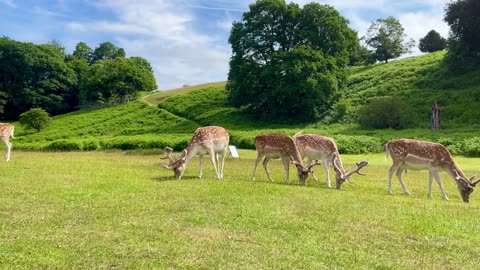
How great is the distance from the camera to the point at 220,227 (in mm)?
7688

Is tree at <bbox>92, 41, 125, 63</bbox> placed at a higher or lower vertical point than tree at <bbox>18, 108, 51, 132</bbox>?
higher

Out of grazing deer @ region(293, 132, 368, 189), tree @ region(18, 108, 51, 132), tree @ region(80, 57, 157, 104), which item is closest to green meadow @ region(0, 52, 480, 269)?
grazing deer @ region(293, 132, 368, 189)

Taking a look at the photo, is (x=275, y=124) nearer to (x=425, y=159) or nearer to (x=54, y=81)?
(x=425, y=159)

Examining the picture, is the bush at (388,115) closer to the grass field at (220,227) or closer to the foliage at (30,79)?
the grass field at (220,227)

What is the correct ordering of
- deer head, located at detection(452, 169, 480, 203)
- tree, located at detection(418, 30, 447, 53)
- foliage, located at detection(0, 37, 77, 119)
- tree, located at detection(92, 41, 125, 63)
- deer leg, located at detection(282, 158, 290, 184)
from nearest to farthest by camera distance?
deer head, located at detection(452, 169, 480, 203)
deer leg, located at detection(282, 158, 290, 184)
foliage, located at detection(0, 37, 77, 119)
tree, located at detection(418, 30, 447, 53)
tree, located at detection(92, 41, 125, 63)

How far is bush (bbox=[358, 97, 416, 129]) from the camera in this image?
37844 millimetres

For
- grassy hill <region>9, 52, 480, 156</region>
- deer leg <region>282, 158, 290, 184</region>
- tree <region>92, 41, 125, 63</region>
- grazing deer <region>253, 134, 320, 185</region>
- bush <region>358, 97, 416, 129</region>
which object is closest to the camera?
deer leg <region>282, 158, 290, 184</region>

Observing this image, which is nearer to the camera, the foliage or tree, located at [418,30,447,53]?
the foliage

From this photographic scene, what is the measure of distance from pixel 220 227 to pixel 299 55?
126 feet

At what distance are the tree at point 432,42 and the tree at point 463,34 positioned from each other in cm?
2755

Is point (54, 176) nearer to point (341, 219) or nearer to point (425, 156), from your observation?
point (341, 219)

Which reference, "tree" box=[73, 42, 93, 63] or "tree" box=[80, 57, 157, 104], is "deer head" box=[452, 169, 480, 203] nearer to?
"tree" box=[80, 57, 157, 104]

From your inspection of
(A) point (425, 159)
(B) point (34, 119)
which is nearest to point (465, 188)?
(A) point (425, 159)

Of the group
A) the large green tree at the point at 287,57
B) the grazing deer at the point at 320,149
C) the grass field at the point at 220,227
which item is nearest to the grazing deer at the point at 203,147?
the grass field at the point at 220,227
